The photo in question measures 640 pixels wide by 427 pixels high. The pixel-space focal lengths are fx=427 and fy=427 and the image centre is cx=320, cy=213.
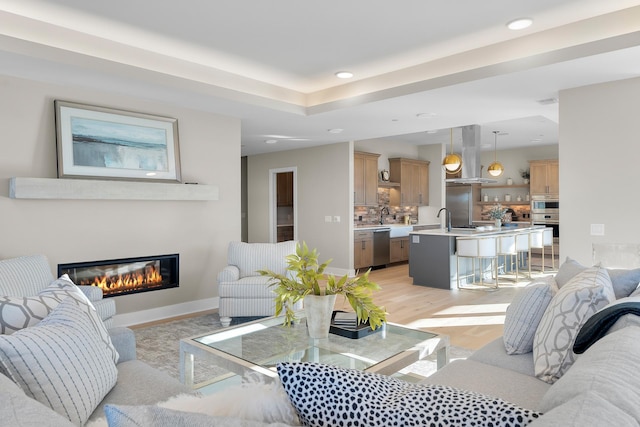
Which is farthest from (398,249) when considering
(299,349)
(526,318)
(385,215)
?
(526,318)

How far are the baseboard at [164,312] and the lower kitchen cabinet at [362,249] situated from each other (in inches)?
121

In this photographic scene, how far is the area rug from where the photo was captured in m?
3.15

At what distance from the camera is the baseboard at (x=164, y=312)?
176 inches

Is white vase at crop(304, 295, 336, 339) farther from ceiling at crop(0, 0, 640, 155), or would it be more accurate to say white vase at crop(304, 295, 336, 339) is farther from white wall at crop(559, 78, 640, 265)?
white wall at crop(559, 78, 640, 265)

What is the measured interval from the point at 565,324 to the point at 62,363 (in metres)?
1.88

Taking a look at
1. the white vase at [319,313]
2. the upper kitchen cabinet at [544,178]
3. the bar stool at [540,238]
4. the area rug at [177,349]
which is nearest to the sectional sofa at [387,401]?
the white vase at [319,313]

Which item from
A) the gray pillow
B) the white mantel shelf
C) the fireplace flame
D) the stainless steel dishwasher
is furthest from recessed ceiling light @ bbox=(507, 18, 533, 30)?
the stainless steel dishwasher

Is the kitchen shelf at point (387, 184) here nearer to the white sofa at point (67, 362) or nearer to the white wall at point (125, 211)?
the white wall at point (125, 211)

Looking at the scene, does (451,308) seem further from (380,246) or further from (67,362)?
(67,362)

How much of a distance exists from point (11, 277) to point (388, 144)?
291 inches

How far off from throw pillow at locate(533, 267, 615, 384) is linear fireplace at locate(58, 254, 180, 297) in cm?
397

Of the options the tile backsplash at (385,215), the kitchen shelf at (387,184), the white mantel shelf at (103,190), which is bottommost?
the tile backsplash at (385,215)

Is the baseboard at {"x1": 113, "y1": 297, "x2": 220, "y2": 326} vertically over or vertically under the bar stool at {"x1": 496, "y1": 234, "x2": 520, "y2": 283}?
under

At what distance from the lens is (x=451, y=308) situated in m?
5.12
